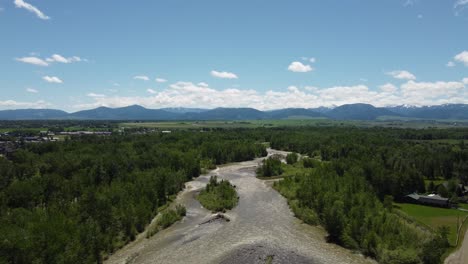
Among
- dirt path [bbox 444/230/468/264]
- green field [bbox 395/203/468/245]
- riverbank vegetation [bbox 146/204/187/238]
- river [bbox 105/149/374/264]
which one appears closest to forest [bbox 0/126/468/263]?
riverbank vegetation [bbox 146/204/187/238]

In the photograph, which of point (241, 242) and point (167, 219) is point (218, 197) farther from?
point (241, 242)

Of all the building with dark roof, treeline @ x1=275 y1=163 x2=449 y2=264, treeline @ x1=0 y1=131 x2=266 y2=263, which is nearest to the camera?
treeline @ x1=0 y1=131 x2=266 y2=263

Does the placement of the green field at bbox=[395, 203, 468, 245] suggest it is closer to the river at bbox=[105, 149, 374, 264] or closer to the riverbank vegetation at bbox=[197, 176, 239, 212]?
the river at bbox=[105, 149, 374, 264]

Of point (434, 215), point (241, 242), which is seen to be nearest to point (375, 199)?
point (434, 215)

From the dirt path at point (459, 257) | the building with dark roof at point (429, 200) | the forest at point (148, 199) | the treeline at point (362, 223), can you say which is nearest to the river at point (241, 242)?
the treeline at point (362, 223)

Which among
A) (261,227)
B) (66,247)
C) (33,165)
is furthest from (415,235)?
(33,165)

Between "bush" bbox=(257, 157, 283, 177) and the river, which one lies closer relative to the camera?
the river

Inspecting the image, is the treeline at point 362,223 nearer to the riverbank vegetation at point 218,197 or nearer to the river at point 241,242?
the river at point 241,242

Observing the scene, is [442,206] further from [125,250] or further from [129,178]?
[129,178]
